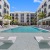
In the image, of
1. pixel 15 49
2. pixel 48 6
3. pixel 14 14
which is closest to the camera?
pixel 15 49

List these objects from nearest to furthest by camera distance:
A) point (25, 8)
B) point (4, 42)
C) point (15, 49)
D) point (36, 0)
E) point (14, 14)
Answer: point (15, 49) < point (4, 42) < point (36, 0) < point (14, 14) < point (25, 8)

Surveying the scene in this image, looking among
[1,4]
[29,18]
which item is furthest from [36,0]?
[1,4]

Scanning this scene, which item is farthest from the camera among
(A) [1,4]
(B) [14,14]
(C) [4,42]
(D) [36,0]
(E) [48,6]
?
(B) [14,14]

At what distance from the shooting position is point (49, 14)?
39188 mm

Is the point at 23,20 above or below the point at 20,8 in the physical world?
below

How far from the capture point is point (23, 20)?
74.6 metres

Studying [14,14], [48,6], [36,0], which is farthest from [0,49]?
[14,14]

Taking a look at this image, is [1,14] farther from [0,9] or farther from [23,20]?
[23,20]

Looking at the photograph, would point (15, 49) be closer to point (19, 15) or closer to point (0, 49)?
point (0, 49)

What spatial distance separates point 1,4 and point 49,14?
1495 cm

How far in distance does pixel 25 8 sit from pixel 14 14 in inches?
351

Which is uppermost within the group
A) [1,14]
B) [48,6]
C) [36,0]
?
[36,0]

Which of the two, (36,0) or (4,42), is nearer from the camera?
(4,42)

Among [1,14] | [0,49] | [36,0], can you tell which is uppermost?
[36,0]
